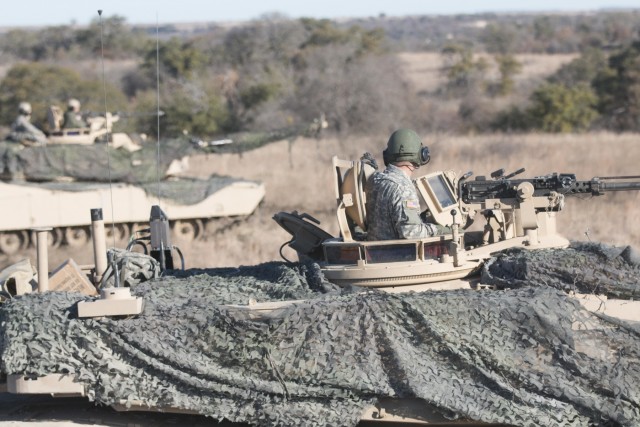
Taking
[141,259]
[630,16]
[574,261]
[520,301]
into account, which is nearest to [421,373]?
[520,301]

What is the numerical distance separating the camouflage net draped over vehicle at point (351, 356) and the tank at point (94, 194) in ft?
30.8

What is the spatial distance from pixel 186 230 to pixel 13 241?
8.17 ft

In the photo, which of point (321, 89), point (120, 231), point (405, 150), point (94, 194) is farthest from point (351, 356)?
point (321, 89)

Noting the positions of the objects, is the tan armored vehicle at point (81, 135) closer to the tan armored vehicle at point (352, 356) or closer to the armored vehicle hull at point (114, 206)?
the armored vehicle hull at point (114, 206)

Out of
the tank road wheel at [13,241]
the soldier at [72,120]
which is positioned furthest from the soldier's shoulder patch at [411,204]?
the soldier at [72,120]

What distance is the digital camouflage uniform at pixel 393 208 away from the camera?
26.6 feet

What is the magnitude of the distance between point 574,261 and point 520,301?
2.95ft

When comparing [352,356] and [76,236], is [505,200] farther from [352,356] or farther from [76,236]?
[76,236]

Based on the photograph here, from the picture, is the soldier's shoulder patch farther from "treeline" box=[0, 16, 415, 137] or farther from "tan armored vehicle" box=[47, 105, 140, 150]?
"treeline" box=[0, 16, 415, 137]

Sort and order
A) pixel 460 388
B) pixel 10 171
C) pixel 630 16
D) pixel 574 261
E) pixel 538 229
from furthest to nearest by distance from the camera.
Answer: pixel 630 16
pixel 10 171
pixel 538 229
pixel 574 261
pixel 460 388

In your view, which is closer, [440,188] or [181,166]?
[440,188]

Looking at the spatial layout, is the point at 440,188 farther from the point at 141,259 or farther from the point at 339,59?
the point at 339,59

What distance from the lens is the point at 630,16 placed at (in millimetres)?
81438

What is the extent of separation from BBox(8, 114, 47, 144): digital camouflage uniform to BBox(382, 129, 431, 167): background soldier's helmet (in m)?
10.9
